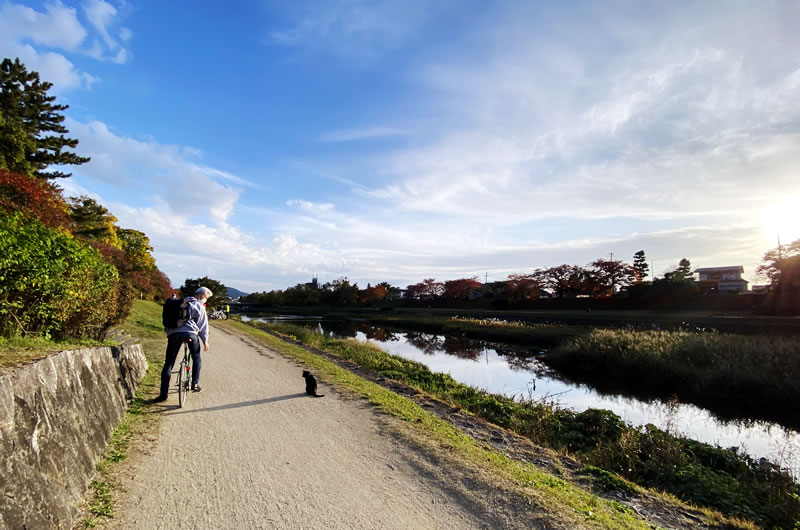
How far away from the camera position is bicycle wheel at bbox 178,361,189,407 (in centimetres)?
612

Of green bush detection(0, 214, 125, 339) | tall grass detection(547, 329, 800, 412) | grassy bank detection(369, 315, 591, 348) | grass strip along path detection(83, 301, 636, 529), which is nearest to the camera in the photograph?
grass strip along path detection(83, 301, 636, 529)

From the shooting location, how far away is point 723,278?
78.9m

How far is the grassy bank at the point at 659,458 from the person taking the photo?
5.64 metres

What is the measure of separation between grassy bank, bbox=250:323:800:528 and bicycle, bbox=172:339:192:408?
5499mm

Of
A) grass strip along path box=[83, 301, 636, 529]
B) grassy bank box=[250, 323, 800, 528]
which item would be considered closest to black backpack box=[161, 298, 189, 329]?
grass strip along path box=[83, 301, 636, 529]

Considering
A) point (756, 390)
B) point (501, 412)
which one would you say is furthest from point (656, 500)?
point (756, 390)

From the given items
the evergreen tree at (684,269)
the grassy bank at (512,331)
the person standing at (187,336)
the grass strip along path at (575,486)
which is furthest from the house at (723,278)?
the person standing at (187,336)

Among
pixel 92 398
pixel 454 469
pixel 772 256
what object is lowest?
pixel 454 469

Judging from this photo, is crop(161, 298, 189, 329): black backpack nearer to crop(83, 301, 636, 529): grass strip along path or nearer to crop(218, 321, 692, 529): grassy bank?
crop(83, 301, 636, 529): grass strip along path

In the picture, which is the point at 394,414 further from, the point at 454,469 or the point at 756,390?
the point at 756,390

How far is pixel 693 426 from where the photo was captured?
1061cm

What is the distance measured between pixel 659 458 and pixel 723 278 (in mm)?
93557

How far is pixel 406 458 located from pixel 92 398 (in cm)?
353

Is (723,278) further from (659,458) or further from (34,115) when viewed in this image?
(34,115)
